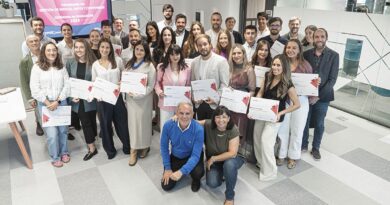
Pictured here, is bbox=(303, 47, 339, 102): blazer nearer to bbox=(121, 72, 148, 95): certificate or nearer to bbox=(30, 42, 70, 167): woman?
bbox=(121, 72, 148, 95): certificate

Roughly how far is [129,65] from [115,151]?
1140 millimetres

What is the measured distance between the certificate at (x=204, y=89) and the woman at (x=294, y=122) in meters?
0.81

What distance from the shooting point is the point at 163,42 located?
12.3ft

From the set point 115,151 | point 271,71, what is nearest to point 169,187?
point 115,151

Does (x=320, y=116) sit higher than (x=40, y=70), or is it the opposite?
(x=40, y=70)

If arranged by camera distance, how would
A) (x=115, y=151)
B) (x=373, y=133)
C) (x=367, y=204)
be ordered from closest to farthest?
(x=367, y=204)
(x=115, y=151)
(x=373, y=133)

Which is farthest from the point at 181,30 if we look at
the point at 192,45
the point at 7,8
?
the point at 7,8

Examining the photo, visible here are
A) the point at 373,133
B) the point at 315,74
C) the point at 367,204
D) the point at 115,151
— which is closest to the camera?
the point at 367,204

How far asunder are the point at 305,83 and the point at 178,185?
172 centimetres

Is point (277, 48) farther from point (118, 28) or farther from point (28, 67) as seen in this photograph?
point (28, 67)

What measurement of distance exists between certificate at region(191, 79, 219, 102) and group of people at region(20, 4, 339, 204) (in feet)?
0.17

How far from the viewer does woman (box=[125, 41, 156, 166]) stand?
3.18 m

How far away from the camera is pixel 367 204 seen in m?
2.85

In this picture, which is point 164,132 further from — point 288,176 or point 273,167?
point 288,176
